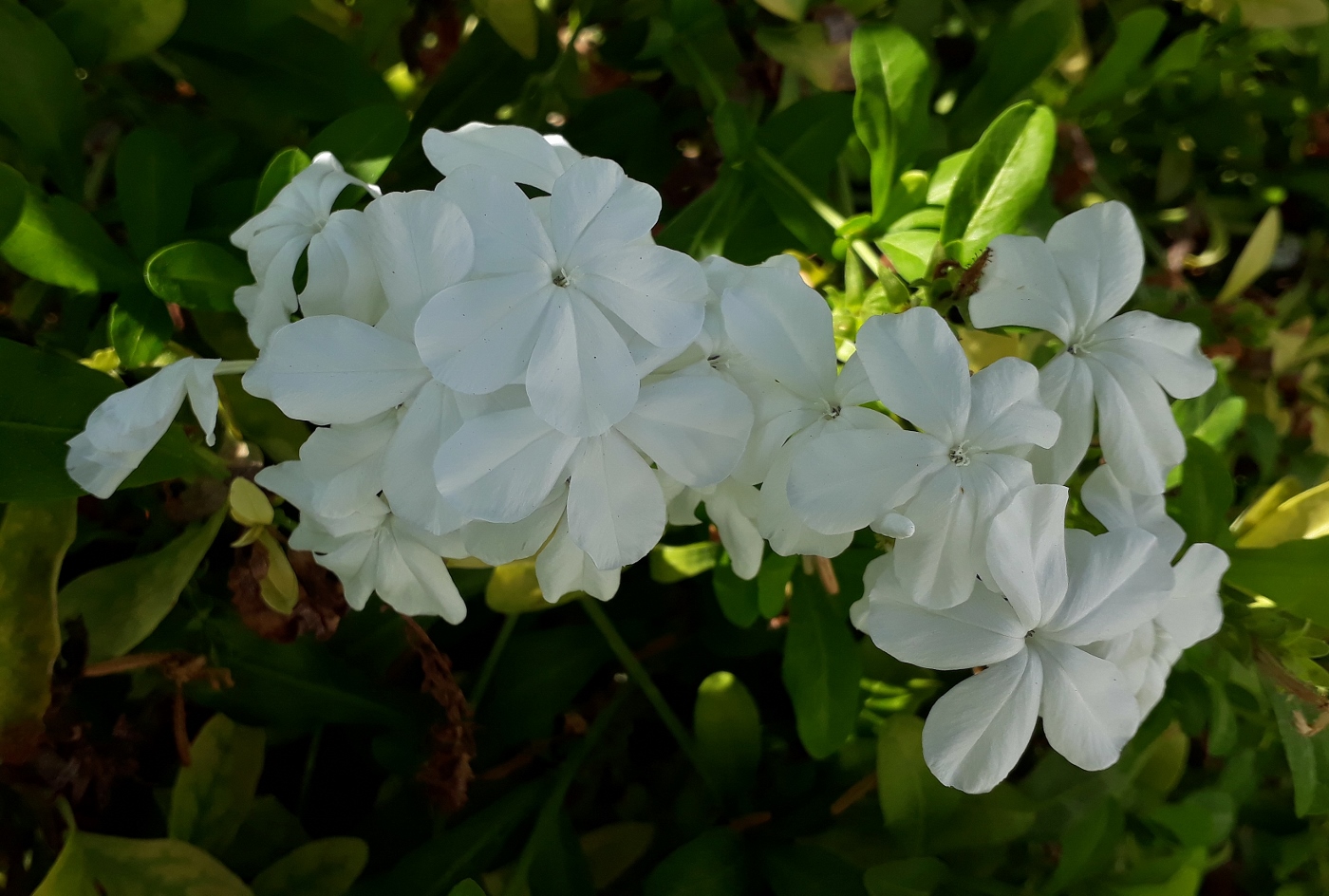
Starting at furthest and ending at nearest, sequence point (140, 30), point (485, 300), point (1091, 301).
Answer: point (140, 30) < point (1091, 301) < point (485, 300)

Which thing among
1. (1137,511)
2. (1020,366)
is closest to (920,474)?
(1020,366)

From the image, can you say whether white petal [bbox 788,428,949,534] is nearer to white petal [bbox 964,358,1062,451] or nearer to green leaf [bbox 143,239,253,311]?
white petal [bbox 964,358,1062,451]

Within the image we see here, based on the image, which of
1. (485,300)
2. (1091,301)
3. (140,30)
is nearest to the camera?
(485,300)

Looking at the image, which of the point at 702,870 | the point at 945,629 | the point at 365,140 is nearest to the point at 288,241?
the point at 365,140

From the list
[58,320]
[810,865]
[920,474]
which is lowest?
[810,865]

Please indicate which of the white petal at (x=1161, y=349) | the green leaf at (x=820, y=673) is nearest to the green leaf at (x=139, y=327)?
the green leaf at (x=820, y=673)

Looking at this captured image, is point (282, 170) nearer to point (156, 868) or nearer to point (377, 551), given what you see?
point (377, 551)

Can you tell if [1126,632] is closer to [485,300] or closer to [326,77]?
[485,300]
